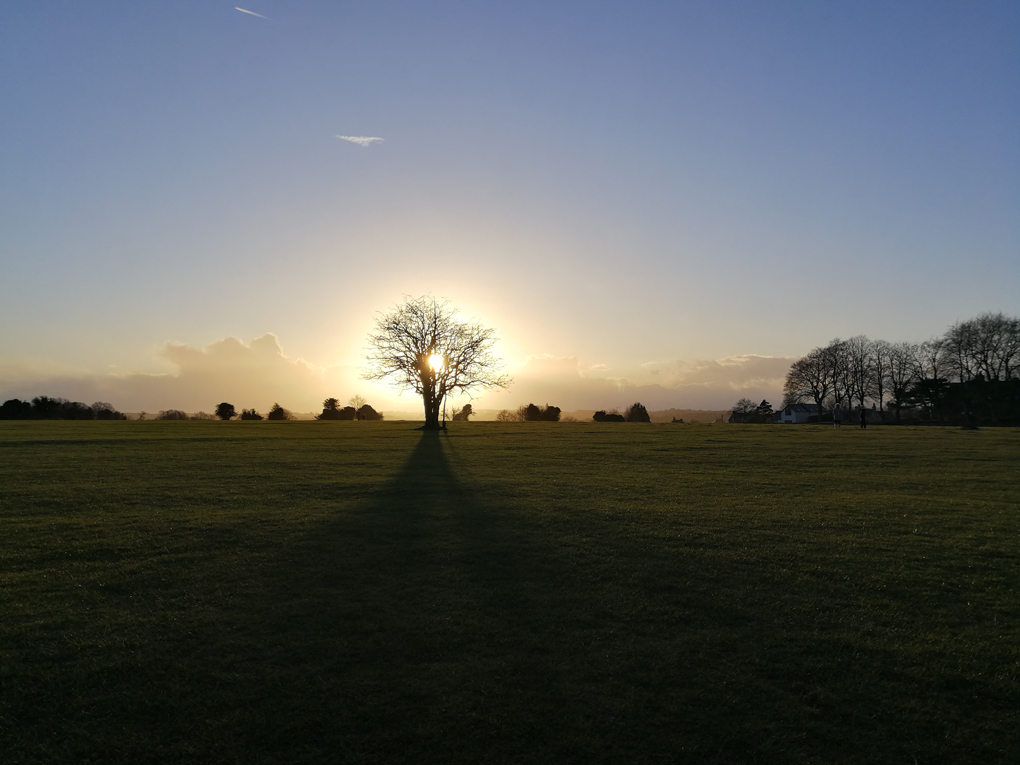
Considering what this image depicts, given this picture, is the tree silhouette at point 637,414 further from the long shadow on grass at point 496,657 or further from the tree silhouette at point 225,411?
the long shadow on grass at point 496,657

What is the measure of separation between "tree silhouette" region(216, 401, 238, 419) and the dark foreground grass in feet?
196

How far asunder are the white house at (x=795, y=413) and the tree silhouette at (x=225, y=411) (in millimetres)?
91316

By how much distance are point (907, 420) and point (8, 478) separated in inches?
3784

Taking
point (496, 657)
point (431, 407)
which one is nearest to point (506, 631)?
point (496, 657)

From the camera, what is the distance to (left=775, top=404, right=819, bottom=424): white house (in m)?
114

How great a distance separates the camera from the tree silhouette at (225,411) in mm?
70125

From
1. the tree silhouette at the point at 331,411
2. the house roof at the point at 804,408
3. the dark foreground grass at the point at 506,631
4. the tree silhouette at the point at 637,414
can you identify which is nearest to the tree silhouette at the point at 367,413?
the tree silhouette at the point at 331,411

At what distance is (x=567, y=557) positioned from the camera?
9.36 meters

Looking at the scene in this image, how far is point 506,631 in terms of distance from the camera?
260 inches

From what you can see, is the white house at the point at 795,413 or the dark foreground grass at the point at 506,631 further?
the white house at the point at 795,413

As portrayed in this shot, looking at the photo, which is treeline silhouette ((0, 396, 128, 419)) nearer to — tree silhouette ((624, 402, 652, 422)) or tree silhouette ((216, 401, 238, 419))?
tree silhouette ((216, 401, 238, 419))

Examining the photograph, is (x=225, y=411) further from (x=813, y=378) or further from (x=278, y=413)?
(x=813, y=378)

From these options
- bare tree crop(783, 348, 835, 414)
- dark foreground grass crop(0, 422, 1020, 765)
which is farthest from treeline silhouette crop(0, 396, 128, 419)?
bare tree crop(783, 348, 835, 414)

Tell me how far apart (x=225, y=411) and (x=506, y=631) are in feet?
234
